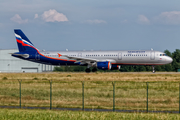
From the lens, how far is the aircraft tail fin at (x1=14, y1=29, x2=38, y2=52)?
6700 centimetres

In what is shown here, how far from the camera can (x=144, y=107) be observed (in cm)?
2628

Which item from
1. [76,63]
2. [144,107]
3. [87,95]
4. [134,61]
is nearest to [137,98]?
[144,107]

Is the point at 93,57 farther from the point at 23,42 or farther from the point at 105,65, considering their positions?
the point at 23,42

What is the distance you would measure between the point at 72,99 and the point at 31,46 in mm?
39142

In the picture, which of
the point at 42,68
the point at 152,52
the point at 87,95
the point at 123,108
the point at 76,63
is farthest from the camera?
the point at 42,68

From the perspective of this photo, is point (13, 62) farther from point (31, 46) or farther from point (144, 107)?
point (144, 107)

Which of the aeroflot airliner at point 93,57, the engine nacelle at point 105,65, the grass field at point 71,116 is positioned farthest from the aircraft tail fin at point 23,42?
the grass field at point 71,116

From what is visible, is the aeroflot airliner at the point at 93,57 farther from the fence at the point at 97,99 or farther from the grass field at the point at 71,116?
the grass field at the point at 71,116

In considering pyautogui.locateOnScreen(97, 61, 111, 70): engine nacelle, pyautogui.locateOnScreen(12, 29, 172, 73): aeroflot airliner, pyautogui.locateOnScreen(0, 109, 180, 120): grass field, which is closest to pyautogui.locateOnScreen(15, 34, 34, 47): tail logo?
pyautogui.locateOnScreen(12, 29, 172, 73): aeroflot airliner

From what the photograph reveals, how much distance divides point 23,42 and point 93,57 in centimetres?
1631

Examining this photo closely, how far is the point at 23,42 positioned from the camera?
221 ft

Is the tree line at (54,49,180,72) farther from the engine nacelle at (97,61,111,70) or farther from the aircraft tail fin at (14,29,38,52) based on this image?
the engine nacelle at (97,61,111,70)

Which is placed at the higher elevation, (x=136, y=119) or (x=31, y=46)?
(x=31, y=46)

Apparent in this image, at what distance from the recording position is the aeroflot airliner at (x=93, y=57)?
58438mm
